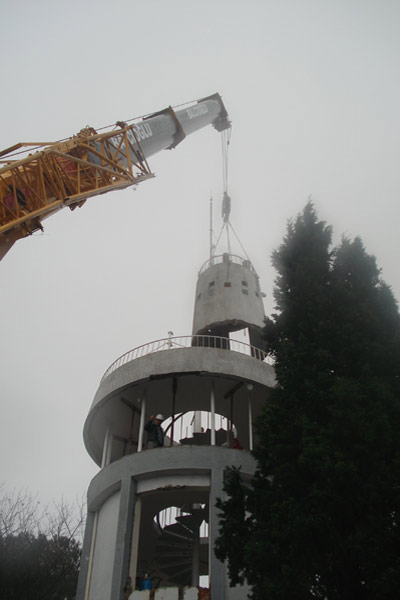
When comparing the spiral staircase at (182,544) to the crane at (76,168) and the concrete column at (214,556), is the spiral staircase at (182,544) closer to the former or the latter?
the concrete column at (214,556)

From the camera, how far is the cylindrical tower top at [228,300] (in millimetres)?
25062

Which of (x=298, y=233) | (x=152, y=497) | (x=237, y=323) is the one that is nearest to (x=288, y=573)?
(x=298, y=233)

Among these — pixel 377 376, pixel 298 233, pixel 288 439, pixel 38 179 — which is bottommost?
pixel 288 439

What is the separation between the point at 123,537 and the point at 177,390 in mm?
5945

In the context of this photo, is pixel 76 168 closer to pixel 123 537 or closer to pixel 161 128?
pixel 161 128

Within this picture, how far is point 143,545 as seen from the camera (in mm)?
24156

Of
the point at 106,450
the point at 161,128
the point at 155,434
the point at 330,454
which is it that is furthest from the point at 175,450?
the point at 161,128

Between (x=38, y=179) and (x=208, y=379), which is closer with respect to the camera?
(x=38, y=179)

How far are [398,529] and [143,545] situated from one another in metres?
17.1

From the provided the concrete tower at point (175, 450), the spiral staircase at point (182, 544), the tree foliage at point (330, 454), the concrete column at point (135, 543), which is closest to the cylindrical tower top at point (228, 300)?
the concrete tower at point (175, 450)

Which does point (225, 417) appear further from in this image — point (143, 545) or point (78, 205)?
point (78, 205)

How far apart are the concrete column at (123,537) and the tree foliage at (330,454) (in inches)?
259

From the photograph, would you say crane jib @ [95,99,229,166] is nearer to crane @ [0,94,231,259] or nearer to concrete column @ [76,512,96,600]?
crane @ [0,94,231,259]

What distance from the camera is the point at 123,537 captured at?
16828 mm
